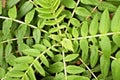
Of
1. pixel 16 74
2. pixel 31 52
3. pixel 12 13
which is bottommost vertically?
pixel 16 74

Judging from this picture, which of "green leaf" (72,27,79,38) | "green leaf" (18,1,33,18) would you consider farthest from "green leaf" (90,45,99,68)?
"green leaf" (18,1,33,18)

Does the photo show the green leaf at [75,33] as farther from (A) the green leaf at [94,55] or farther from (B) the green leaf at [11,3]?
(B) the green leaf at [11,3]

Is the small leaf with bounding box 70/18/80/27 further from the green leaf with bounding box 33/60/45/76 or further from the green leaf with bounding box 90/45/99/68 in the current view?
the green leaf with bounding box 33/60/45/76

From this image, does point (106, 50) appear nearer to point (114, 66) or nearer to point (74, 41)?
point (114, 66)

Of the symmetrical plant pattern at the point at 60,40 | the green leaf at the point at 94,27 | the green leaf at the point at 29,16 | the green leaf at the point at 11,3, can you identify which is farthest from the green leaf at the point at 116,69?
the green leaf at the point at 11,3

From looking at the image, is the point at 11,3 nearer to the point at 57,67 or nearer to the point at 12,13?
the point at 12,13

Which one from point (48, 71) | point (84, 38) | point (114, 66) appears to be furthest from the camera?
point (48, 71)

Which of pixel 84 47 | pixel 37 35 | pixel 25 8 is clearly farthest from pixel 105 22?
pixel 25 8

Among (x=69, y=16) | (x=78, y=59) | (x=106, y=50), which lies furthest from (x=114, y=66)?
(x=69, y=16)
